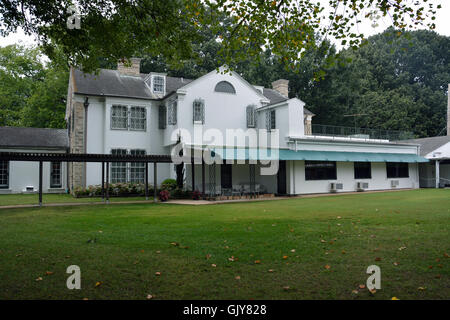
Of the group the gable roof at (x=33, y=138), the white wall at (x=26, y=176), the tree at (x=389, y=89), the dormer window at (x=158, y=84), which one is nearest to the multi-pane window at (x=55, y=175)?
the white wall at (x=26, y=176)

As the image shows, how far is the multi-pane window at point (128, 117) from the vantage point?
22109 millimetres

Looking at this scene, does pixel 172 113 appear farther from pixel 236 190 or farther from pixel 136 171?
pixel 236 190

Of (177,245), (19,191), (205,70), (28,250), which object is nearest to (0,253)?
(28,250)

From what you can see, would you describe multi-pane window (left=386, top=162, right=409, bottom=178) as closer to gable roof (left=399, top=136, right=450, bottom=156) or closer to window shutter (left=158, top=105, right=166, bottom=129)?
gable roof (left=399, top=136, right=450, bottom=156)

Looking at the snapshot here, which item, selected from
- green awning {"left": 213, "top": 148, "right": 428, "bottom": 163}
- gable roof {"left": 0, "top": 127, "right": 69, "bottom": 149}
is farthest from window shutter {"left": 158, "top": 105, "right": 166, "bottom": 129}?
gable roof {"left": 0, "top": 127, "right": 69, "bottom": 149}

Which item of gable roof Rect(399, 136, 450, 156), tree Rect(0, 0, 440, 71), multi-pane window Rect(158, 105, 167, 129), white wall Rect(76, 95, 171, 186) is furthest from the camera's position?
gable roof Rect(399, 136, 450, 156)

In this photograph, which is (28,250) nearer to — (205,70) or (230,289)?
(230,289)

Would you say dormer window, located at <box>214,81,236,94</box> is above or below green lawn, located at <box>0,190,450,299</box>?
above

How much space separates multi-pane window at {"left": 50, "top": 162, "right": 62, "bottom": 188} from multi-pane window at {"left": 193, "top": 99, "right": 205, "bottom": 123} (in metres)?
10.7

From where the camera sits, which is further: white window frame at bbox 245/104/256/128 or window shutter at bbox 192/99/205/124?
white window frame at bbox 245/104/256/128

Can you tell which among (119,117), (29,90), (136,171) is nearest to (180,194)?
(136,171)

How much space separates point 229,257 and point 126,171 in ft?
56.9

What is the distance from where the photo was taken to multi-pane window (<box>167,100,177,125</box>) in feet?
71.9
